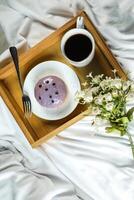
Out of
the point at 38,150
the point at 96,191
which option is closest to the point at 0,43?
the point at 38,150

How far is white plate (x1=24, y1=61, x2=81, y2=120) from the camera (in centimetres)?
88

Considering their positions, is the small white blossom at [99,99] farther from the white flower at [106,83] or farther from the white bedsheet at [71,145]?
the white bedsheet at [71,145]

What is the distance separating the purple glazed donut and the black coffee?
6 cm

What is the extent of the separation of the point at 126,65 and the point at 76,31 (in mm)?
143

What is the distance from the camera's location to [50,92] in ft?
2.88

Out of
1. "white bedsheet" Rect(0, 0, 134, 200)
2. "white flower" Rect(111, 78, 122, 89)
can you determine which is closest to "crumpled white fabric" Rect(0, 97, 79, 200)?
"white bedsheet" Rect(0, 0, 134, 200)

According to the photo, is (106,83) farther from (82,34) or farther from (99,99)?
(82,34)

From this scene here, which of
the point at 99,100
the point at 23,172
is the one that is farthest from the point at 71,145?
the point at 99,100

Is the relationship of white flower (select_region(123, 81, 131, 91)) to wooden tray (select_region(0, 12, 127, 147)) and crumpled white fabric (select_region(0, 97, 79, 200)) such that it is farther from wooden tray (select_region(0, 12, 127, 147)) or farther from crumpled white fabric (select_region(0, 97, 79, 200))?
crumpled white fabric (select_region(0, 97, 79, 200))

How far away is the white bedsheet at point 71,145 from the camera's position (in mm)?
879

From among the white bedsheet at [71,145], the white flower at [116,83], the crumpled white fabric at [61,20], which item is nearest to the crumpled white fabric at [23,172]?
the white bedsheet at [71,145]

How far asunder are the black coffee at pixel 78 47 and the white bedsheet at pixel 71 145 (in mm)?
80

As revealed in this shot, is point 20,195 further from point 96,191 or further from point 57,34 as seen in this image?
point 57,34

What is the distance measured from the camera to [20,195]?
0.85m
